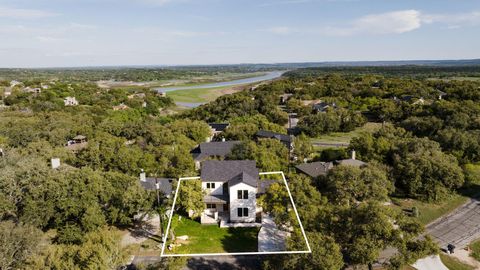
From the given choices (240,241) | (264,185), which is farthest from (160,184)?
(240,241)

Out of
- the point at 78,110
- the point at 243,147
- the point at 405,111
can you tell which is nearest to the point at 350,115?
the point at 405,111

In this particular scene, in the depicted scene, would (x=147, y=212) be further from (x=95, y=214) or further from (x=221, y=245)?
(x=221, y=245)

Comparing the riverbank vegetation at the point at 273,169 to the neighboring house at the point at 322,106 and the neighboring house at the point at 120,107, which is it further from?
the neighboring house at the point at 120,107

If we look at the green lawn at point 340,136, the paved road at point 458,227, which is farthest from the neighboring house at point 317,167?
the green lawn at point 340,136

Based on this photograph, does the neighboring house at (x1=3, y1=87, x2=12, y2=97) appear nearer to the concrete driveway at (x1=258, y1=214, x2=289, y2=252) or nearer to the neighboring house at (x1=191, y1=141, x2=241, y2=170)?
the neighboring house at (x1=191, y1=141, x2=241, y2=170)

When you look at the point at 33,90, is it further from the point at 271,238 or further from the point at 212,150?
the point at 271,238
